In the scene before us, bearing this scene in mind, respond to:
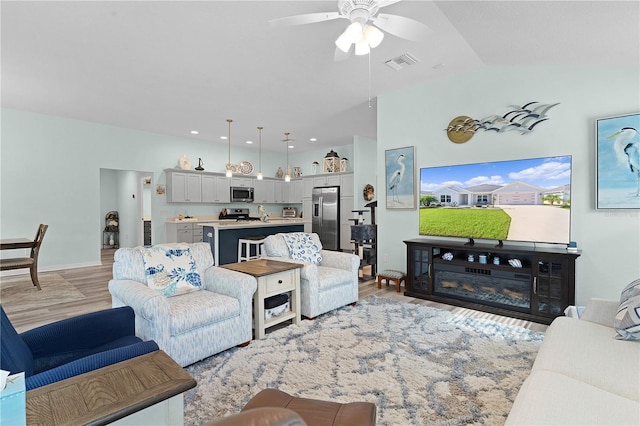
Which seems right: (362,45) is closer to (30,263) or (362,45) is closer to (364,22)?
(364,22)

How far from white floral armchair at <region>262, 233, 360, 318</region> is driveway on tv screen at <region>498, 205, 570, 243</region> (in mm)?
1846

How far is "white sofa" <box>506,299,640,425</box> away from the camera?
1.15 metres

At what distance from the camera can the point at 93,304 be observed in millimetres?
3926

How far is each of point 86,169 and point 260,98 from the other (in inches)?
161

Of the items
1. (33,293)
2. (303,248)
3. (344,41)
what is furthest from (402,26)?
(33,293)

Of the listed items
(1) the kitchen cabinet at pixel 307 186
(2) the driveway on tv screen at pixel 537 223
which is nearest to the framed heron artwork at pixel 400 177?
(2) the driveway on tv screen at pixel 537 223

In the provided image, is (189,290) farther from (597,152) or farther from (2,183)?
(2,183)

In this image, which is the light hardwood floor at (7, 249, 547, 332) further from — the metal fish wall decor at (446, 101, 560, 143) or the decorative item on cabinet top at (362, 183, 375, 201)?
the decorative item on cabinet top at (362, 183, 375, 201)

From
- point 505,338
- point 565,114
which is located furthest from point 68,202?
point 565,114

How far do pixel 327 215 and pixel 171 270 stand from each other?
19.1 ft

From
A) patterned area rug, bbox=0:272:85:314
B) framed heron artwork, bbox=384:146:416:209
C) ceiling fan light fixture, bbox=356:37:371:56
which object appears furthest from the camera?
framed heron artwork, bbox=384:146:416:209

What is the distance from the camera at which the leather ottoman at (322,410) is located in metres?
1.21

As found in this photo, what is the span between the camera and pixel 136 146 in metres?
6.89

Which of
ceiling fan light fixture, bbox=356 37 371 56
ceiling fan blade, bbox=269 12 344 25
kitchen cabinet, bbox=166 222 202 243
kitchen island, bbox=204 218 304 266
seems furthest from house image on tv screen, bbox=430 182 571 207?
kitchen cabinet, bbox=166 222 202 243
